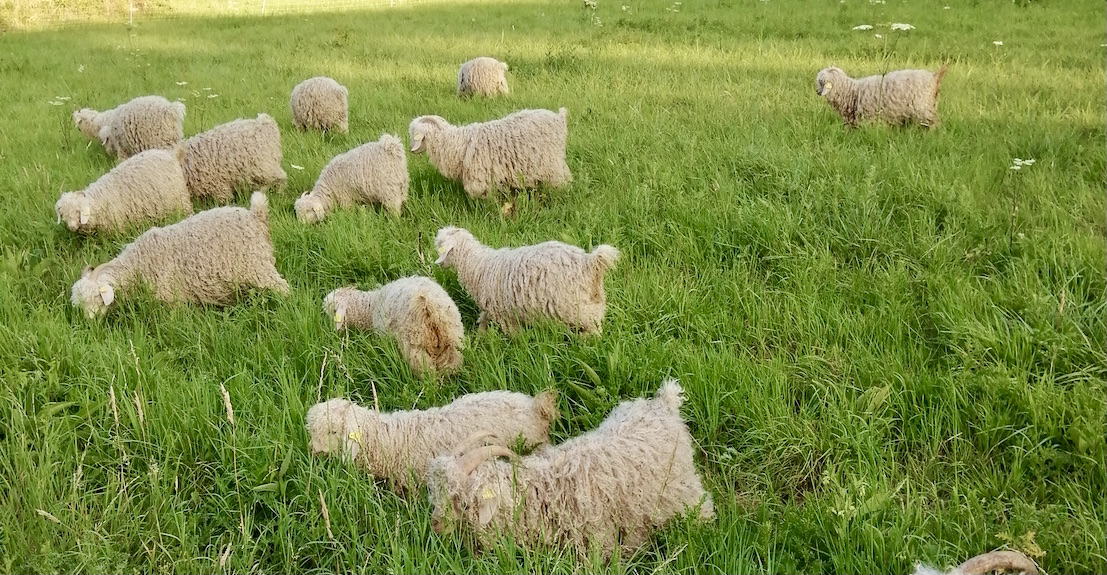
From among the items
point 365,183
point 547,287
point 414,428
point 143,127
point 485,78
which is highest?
point 485,78

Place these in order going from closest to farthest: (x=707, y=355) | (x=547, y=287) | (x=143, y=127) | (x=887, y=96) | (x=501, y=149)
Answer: (x=707, y=355), (x=547, y=287), (x=501, y=149), (x=887, y=96), (x=143, y=127)

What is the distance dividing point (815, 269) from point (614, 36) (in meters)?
9.08

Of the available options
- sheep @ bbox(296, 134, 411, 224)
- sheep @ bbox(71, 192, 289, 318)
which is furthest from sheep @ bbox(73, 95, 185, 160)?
sheep @ bbox(71, 192, 289, 318)

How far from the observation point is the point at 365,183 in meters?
5.15

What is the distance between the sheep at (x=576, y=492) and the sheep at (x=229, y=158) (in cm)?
433

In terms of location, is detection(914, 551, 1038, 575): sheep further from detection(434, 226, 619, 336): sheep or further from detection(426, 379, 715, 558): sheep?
Answer: detection(434, 226, 619, 336): sheep

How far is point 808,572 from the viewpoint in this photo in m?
2.18

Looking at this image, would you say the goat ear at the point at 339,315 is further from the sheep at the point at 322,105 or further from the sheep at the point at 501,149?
the sheep at the point at 322,105

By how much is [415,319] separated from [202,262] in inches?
69.0

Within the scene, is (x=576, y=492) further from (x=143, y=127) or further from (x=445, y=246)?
(x=143, y=127)

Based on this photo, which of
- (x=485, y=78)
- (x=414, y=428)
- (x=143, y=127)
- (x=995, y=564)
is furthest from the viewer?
(x=485, y=78)

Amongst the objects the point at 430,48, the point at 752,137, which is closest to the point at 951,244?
the point at 752,137

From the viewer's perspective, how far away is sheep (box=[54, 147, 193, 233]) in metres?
4.84

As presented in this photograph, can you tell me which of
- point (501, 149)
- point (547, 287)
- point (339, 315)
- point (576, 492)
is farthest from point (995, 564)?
point (501, 149)
